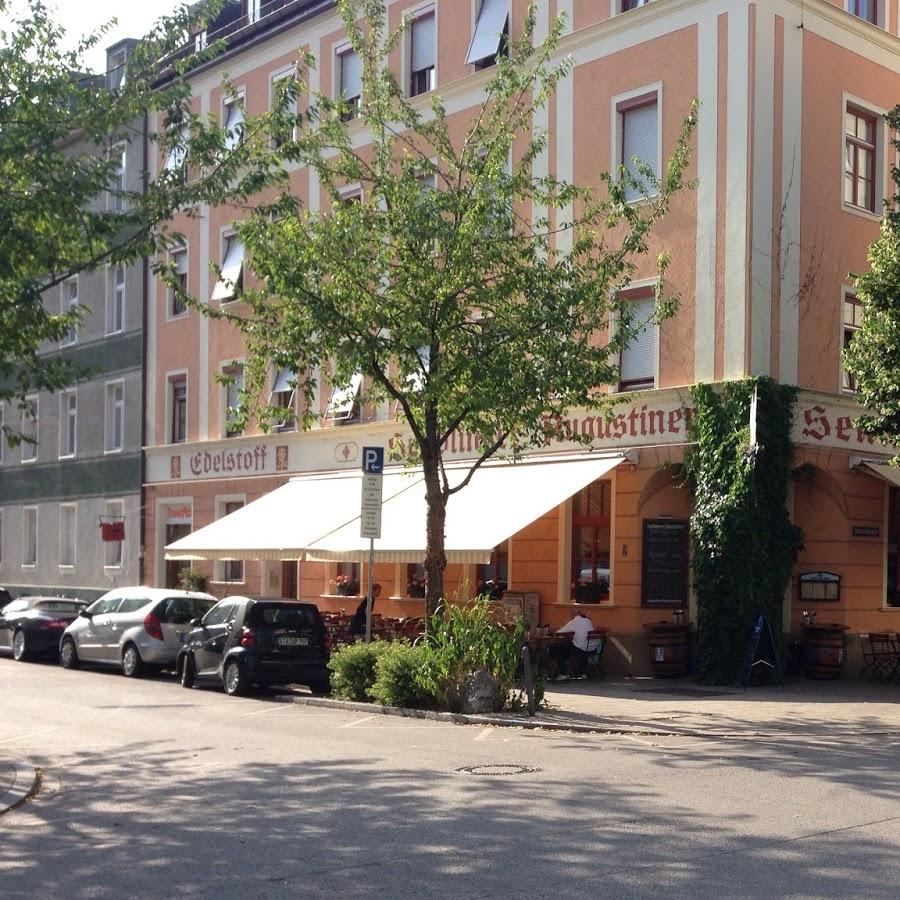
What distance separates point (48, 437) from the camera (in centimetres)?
4288

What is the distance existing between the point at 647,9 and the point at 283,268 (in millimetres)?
8646

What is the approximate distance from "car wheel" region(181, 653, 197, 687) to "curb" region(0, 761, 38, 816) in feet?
29.7

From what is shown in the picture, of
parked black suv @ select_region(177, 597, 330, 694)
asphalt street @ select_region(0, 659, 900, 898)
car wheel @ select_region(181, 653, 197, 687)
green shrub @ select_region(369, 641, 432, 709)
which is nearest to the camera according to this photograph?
asphalt street @ select_region(0, 659, 900, 898)

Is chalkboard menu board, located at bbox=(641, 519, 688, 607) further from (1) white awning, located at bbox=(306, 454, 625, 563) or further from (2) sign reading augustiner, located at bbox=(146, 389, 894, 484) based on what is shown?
(2) sign reading augustiner, located at bbox=(146, 389, 894, 484)

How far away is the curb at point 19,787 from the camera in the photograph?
11.8 meters

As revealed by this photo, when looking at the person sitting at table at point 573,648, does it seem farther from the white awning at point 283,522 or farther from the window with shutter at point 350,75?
the window with shutter at point 350,75

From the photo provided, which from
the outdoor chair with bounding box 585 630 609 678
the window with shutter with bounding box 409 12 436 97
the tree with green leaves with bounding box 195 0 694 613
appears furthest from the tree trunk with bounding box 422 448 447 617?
the window with shutter with bounding box 409 12 436 97

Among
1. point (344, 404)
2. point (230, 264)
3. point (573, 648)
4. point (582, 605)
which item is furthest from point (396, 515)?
point (230, 264)

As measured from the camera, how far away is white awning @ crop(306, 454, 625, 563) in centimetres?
2294

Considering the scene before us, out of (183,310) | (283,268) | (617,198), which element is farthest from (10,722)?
(183,310)

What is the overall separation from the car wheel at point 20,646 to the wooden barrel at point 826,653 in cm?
1568

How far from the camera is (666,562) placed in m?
24.4

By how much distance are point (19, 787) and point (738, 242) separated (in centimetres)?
1475

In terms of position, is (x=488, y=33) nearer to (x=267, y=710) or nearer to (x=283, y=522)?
(x=283, y=522)
